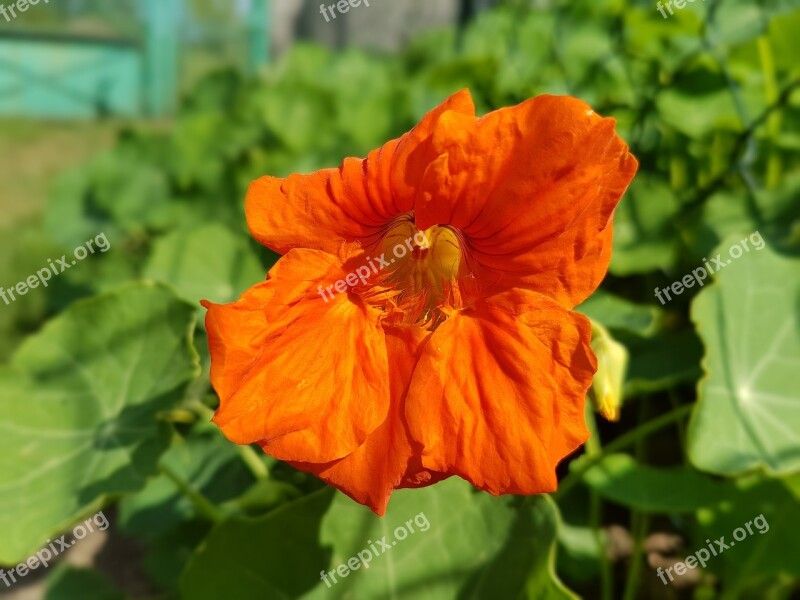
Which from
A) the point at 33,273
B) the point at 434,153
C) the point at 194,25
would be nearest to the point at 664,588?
the point at 434,153

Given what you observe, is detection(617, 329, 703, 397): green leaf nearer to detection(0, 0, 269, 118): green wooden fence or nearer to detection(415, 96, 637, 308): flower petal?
Result: detection(415, 96, 637, 308): flower petal

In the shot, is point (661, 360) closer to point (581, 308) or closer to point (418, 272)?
point (581, 308)

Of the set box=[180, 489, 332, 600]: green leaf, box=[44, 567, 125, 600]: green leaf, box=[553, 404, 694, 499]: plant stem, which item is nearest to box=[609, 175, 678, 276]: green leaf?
box=[553, 404, 694, 499]: plant stem

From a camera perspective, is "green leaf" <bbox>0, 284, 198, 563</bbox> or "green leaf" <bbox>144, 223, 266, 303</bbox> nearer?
"green leaf" <bbox>0, 284, 198, 563</bbox>

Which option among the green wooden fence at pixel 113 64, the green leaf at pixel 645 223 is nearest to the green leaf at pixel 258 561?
the green leaf at pixel 645 223

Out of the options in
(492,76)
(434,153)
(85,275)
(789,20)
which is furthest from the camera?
(85,275)

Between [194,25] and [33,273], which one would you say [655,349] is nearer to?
[33,273]

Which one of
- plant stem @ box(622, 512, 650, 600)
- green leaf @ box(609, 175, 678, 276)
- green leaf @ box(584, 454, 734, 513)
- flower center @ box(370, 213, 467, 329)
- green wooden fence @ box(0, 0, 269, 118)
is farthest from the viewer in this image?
green wooden fence @ box(0, 0, 269, 118)

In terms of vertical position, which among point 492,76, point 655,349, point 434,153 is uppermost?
point 434,153
